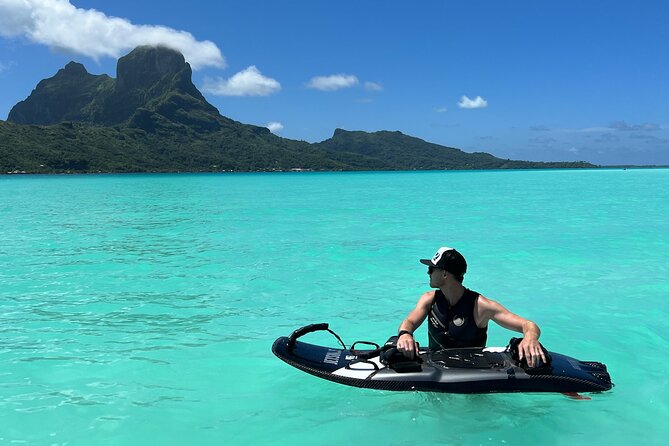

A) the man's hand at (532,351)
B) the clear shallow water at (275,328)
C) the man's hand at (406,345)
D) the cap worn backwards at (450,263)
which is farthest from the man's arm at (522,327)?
the clear shallow water at (275,328)

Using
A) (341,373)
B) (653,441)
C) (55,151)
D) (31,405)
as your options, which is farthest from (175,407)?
(55,151)

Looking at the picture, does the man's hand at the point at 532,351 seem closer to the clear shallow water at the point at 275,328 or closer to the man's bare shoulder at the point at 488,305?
the man's bare shoulder at the point at 488,305

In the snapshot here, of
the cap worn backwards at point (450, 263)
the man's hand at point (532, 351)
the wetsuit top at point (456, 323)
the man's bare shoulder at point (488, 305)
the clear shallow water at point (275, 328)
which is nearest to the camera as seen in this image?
the man's hand at point (532, 351)

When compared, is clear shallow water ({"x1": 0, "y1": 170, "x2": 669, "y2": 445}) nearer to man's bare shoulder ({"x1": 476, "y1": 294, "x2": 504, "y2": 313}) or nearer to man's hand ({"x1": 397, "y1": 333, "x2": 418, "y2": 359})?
man's hand ({"x1": 397, "y1": 333, "x2": 418, "y2": 359})

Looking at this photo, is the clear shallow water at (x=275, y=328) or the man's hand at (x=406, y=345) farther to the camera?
the clear shallow water at (x=275, y=328)

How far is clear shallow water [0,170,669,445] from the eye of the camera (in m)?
6.15

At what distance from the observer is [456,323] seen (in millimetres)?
6039

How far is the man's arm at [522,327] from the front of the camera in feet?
17.9

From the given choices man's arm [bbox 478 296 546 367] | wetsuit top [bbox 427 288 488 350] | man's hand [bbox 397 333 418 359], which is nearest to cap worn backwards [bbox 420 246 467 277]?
wetsuit top [bbox 427 288 488 350]

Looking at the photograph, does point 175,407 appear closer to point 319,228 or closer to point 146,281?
point 146,281

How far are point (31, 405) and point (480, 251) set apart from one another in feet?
51.7

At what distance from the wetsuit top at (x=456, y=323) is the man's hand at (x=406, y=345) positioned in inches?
21.4

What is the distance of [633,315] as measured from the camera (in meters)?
11.0

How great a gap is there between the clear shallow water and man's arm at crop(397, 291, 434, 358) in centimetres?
99
